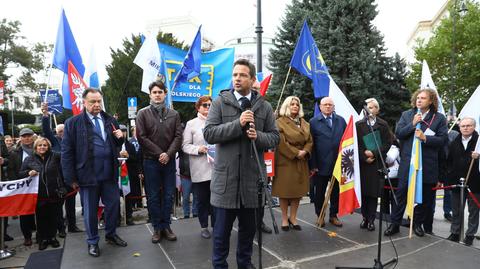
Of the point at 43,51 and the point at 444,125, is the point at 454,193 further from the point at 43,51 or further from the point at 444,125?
the point at 43,51

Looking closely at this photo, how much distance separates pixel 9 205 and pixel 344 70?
603 inches

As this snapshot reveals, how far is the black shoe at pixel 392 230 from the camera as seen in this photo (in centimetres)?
506

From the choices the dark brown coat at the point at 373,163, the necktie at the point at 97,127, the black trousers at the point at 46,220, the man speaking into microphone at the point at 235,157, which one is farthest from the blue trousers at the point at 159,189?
the dark brown coat at the point at 373,163

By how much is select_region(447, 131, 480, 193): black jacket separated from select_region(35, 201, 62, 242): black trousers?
615 cm

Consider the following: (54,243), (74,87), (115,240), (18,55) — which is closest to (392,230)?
(115,240)

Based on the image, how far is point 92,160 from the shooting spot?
4402mm

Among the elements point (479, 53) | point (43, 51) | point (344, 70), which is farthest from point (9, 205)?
point (43, 51)

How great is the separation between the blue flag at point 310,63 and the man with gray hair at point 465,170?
225 cm

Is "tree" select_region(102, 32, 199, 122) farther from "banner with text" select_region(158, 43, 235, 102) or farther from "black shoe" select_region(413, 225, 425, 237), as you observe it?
"black shoe" select_region(413, 225, 425, 237)

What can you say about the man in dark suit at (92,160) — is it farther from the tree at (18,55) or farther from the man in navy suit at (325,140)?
the tree at (18,55)

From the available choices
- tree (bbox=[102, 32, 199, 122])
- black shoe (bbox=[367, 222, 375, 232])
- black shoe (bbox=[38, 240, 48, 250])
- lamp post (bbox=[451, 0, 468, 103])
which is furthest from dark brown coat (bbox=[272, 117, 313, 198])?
tree (bbox=[102, 32, 199, 122])

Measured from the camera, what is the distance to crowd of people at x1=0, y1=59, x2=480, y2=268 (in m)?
4.37

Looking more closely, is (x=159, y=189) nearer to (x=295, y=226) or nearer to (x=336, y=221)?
(x=295, y=226)

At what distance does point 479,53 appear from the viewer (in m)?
20.3
